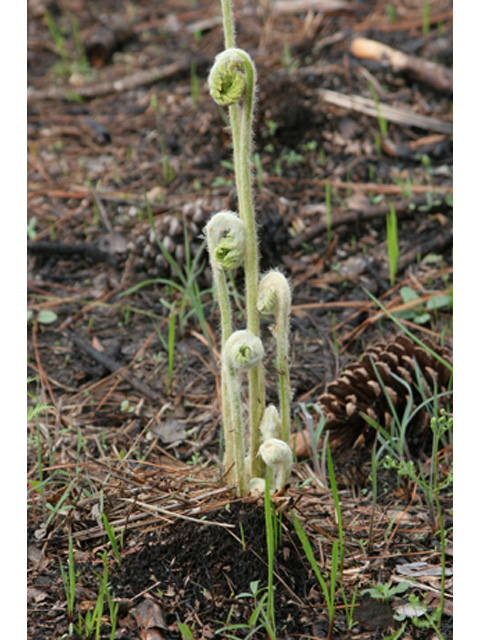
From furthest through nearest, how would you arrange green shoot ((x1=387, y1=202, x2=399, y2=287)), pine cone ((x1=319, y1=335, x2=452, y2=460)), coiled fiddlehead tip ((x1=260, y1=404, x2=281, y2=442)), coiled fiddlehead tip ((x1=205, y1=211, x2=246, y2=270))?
green shoot ((x1=387, y1=202, x2=399, y2=287))
pine cone ((x1=319, y1=335, x2=452, y2=460))
coiled fiddlehead tip ((x1=260, y1=404, x2=281, y2=442))
coiled fiddlehead tip ((x1=205, y1=211, x2=246, y2=270))

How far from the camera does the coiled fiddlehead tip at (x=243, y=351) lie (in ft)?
5.18

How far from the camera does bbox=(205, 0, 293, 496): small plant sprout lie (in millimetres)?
1538

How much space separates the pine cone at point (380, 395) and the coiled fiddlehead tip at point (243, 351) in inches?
27.9

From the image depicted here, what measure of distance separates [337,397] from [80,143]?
2613 mm

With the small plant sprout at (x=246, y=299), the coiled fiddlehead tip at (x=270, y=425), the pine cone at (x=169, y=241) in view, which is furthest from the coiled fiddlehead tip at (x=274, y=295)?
the pine cone at (x=169, y=241)

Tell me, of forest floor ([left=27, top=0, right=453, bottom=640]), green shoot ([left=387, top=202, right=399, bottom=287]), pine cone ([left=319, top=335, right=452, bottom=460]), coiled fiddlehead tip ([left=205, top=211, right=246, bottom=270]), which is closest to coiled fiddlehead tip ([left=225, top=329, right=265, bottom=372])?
coiled fiddlehead tip ([left=205, top=211, right=246, bottom=270])

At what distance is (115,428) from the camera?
2.37 meters

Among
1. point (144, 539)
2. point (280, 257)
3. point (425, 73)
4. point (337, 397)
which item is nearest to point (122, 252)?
point (280, 257)

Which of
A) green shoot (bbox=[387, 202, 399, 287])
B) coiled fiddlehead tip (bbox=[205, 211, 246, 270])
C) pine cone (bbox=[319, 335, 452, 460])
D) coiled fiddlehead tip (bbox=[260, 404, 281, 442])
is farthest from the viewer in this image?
green shoot (bbox=[387, 202, 399, 287])

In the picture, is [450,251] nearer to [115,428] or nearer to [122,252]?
[122,252]

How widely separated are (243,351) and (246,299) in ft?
0.50

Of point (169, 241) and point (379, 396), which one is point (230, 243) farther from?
point (169, 241)

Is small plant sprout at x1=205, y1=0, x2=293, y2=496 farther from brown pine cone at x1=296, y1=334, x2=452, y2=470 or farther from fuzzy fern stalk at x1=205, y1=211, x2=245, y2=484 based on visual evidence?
brown pine cone at x1=296, y1=334, x2=452, y2=470

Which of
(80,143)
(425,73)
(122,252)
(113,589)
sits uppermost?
(425,73)
